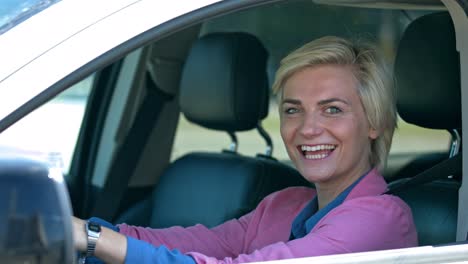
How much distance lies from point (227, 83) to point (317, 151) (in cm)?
88

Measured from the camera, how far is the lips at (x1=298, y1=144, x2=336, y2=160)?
2.76 m

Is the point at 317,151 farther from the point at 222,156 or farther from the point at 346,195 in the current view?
the point at 222,156

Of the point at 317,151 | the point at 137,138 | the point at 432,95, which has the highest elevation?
the point at 432,95

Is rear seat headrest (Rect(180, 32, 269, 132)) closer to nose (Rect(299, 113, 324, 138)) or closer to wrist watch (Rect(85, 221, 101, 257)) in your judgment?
nose (Rect(299, 113, 324, 138))

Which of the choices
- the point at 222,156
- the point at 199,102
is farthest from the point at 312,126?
the point at 222,156

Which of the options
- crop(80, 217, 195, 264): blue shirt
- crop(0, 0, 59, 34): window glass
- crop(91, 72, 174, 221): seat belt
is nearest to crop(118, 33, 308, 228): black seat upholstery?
crop(91, 72, 174, 221): seat belt

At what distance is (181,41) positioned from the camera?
4262 mm

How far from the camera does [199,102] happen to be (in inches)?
145

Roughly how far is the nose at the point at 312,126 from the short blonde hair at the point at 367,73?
129 mm

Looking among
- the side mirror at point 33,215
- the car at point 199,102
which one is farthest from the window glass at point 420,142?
the side mirror at point 33,215

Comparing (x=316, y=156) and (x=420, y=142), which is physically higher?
(x=316, y=156)

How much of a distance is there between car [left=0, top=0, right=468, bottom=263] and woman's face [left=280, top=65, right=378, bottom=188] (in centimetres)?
18

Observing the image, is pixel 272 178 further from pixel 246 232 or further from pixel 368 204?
pixel 368 204

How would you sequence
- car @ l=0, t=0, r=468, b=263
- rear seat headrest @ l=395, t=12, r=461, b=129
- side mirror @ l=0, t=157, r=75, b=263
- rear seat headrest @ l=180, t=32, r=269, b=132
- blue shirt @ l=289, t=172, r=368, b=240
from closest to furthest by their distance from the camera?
side mirror @ l=0, t=157, r=75, b=263, car @ l=0, t=0, r=468, b=263, blue shirt @ l=289, t=172, r=368, b=240, rear seat headrest @ l=395, t=12, r=461, b=129, rear seat headrest @ l=180, t=32, r=269, b=132
